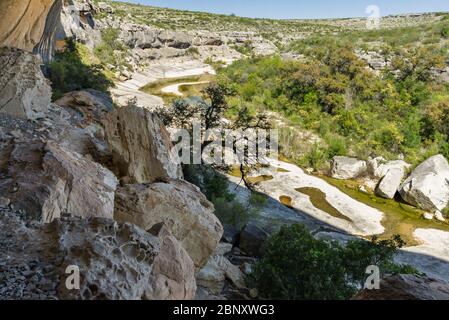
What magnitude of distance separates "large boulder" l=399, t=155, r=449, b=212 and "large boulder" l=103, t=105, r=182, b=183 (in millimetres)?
13289

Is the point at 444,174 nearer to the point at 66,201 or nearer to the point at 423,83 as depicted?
the point at 423,83

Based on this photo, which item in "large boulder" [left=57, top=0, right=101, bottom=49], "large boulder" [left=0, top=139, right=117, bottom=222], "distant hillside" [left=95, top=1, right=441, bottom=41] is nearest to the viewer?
"large boulder" [left=0, top=139, right=117, bottom=222]

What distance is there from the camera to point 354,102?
27203mm

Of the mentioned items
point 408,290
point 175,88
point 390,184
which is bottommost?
point 390,184

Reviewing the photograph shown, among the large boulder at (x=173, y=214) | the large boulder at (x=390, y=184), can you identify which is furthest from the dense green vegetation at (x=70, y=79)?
the large boulder at (x=390, y=184)

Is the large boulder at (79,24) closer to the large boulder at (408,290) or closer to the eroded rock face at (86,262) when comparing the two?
the eroded rock face at (86,262)

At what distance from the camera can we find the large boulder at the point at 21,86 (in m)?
8.71

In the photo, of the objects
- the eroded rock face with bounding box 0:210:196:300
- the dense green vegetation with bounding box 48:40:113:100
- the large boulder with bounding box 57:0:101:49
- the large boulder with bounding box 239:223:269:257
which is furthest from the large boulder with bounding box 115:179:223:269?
the large boulder with bounding box 57:0:101:49

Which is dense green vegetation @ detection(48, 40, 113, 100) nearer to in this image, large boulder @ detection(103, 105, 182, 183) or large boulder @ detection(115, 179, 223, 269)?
large boulder @ detection(103, 105, 182, 183)

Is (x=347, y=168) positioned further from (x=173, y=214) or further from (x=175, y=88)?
Answer: (x=175, y=88)

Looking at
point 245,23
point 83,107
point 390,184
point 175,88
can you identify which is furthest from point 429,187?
point 245,23

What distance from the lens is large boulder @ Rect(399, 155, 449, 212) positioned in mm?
17484

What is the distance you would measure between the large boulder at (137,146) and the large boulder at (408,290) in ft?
15.2

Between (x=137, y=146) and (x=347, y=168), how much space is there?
48.3ft
